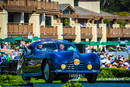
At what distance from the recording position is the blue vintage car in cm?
1485

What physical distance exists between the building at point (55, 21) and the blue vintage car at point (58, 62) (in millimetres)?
29090

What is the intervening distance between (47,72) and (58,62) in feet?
1.62

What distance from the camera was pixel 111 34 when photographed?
74125 mm

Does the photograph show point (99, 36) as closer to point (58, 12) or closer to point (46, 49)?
point (58, 12)

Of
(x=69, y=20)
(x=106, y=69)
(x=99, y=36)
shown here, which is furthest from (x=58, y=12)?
(x=106, y=69)

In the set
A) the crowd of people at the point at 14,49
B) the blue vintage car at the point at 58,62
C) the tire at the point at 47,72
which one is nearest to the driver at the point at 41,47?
the blue vintage car at the point at 58,62

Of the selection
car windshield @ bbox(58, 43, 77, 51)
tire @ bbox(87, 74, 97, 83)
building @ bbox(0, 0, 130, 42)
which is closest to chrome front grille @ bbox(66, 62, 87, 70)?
tire @ bbox(87, 74, 97, 83)

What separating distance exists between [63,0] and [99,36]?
7.60 m

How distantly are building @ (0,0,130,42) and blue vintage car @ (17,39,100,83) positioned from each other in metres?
29.1

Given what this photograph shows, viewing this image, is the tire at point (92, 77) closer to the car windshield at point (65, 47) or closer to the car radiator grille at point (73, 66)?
the car radiator grille at point (73, 66)

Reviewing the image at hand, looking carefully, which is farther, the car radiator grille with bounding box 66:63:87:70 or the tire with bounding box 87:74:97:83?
the tire with bounding box 87:74:97:83

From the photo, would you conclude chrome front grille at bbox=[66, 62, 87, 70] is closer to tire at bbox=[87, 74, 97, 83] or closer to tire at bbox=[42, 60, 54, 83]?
tire at bbox=[42, 60, 54, 83]

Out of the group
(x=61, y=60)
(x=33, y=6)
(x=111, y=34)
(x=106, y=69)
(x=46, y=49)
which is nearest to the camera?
(x=61, y=60)

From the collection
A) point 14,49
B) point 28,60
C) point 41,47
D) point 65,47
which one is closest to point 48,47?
point 41,47
